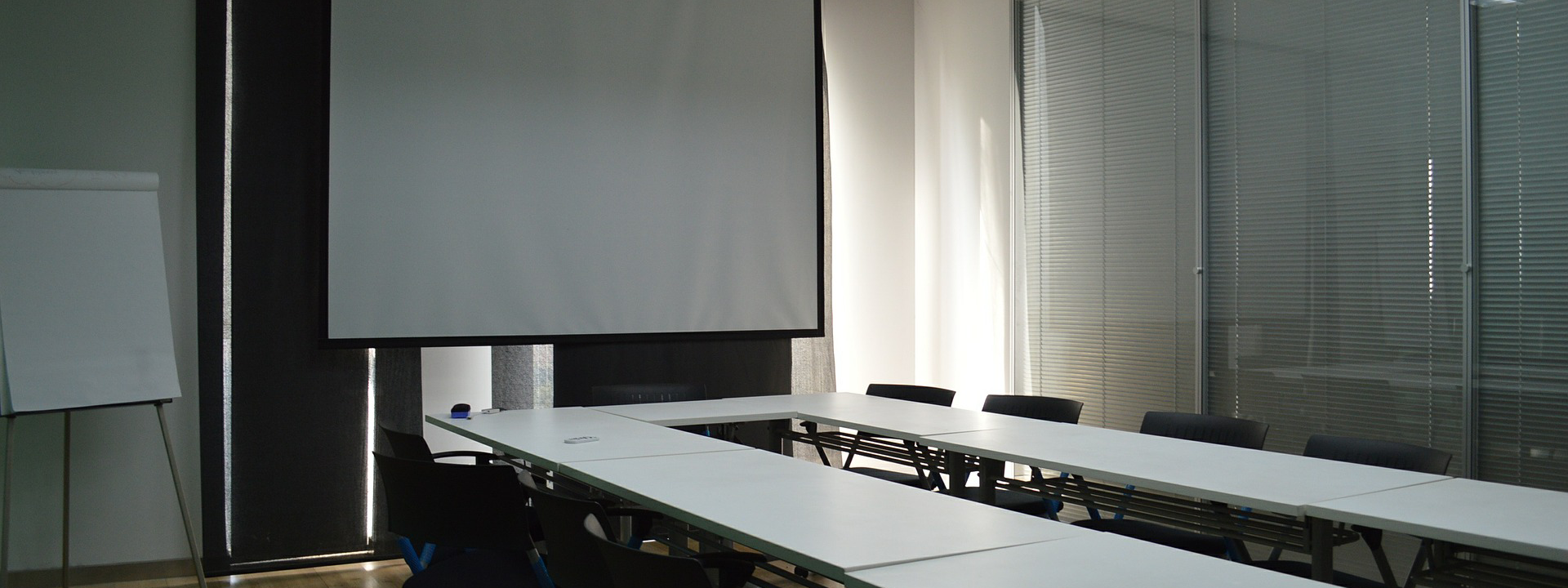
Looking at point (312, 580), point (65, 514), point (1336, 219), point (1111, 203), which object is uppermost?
point (1111, 203)

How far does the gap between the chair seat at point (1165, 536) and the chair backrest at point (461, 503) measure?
1.70 meters

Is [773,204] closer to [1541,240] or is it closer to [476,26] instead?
[476,26]

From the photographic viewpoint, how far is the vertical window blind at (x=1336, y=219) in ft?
13.3

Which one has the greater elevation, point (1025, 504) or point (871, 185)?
point (871, 185)

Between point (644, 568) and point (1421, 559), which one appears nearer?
point (644, 568)

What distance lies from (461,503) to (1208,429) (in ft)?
8.14

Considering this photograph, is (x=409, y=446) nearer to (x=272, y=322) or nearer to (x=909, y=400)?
(x=272, y=322)

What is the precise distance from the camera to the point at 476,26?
506 cm

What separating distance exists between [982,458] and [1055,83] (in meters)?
3.06

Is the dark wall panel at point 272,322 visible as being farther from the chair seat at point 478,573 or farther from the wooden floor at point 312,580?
the chair seat at point 478,573

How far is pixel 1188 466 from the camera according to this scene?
2.87m

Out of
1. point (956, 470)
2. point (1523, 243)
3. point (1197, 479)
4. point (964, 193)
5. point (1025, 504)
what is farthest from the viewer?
point (964, 193)

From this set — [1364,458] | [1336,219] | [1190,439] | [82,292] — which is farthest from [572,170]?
[1364,458]

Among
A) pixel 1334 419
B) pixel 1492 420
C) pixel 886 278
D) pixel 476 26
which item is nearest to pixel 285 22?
pixel 476 26
